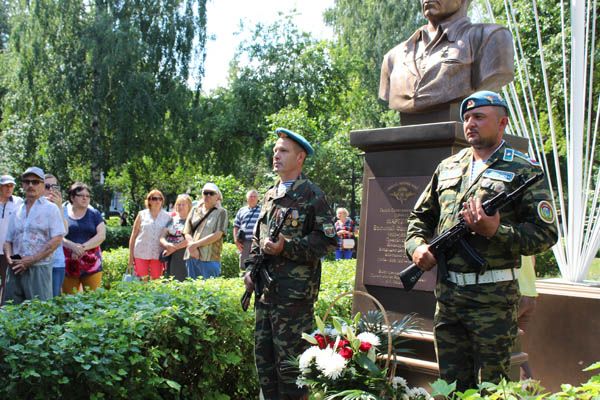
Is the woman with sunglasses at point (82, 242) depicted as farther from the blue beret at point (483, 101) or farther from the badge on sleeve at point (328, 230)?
the blue beret at point (483, 101)

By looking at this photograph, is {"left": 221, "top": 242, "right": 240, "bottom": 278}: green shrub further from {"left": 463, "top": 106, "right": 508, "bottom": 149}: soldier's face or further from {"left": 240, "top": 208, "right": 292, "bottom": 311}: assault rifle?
{"left": 463, "top": 106, "right": 508, "bottom": 149}: soldier's face

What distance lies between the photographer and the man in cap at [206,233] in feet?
28.6

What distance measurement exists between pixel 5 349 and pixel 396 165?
2.92 meters

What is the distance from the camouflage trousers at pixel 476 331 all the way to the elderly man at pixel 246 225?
5.77m

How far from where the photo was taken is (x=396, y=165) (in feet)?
16.0

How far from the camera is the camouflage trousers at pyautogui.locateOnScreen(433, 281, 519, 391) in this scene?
10.8 ft

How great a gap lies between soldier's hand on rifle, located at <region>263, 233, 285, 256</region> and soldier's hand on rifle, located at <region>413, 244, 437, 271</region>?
106 centimetres

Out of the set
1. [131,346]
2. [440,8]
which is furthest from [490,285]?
[440,8]

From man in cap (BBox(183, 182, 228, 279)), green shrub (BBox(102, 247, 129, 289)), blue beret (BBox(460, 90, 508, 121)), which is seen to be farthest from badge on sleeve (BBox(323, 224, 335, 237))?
green shrub (BBox(102, 247, 129, 289))

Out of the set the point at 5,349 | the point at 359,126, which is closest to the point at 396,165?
the point at 5,349

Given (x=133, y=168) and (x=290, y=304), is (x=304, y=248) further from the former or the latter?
(x=133, y=168)

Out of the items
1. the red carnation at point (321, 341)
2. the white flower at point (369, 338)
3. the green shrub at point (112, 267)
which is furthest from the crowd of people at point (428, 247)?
the green shrub at point (112, 267)

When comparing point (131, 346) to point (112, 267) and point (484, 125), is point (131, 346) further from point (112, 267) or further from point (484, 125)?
point (112, 267)

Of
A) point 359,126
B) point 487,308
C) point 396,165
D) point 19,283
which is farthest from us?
point 359,126
